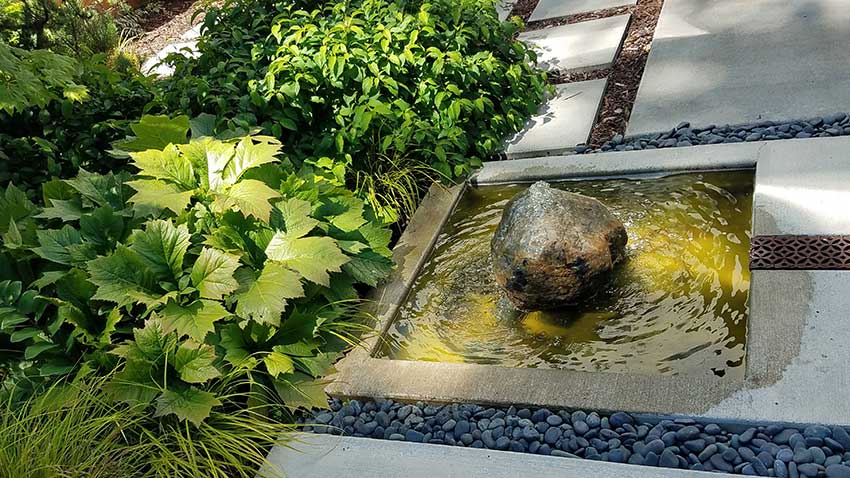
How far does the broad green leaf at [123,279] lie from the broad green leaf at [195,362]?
25cm

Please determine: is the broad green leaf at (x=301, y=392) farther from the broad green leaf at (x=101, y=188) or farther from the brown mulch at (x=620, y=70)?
the brown mulch at (x=620, y=70)

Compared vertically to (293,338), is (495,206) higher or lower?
lower

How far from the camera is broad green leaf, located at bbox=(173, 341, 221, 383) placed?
258 centimetres

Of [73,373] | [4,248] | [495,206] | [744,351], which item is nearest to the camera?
[744,351]

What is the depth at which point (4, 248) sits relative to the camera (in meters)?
3.08

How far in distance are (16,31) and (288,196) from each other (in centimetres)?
250

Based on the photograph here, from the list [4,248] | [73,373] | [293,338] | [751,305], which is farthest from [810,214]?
[4,248]

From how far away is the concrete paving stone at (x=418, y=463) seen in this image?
226 centimetres

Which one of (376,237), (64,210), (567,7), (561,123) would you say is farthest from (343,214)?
(567,7)

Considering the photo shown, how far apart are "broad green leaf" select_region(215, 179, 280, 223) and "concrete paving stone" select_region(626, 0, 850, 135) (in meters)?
2.31

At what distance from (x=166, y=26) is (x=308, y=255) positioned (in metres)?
6.69

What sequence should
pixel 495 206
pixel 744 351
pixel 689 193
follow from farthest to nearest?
pixel 495 206, pixel 689 193, pixel 744 351

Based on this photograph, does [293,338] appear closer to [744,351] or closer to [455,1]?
[744,351]

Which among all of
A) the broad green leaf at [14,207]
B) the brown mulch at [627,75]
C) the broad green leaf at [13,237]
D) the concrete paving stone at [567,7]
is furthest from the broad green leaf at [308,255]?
the concrete paving stone at [567,7]
